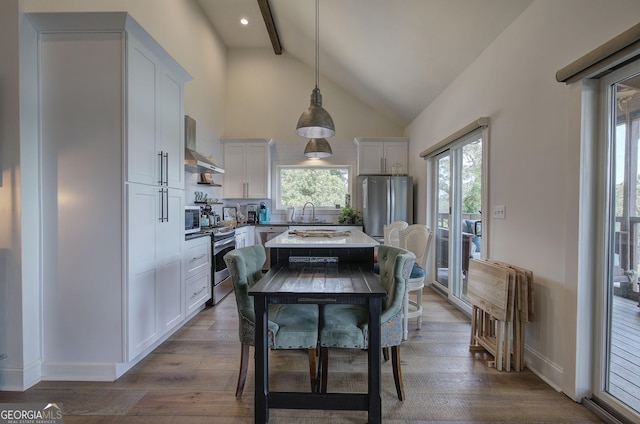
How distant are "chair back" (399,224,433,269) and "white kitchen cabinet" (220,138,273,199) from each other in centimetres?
290

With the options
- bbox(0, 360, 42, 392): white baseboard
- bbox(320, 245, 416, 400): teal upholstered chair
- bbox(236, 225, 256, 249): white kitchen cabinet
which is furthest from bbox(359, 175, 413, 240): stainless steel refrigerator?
bbox(0, 360, 42, 392): white baseboard

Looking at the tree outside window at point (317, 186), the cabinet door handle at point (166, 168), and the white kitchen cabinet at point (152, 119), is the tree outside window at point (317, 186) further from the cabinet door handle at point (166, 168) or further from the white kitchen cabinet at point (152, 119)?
the cabinet door handle at point (166, 168)

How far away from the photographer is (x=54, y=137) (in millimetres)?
1994

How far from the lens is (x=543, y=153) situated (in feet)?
6.61

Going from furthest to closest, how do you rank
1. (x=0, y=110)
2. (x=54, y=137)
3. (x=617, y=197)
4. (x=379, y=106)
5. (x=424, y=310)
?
(x=379, y=106)
(x=424, y=310)
(x=54, y=137)
(x=0, y=110)
(x=617, y=197)

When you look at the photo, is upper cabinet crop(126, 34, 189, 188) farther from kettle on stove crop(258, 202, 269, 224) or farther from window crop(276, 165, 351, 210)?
window crop(276, 165, 351, 210)

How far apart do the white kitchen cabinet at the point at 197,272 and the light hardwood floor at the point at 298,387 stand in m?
0.54

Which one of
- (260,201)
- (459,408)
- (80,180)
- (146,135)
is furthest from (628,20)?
(260,201)

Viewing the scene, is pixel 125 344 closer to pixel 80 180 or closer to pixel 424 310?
pixel 80 180

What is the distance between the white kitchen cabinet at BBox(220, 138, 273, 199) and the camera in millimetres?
5207

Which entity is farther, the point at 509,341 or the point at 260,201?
the point at 260,201

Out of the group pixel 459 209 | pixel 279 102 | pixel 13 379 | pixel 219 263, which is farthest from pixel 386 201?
pixel 13 379

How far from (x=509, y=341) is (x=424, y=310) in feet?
4.16

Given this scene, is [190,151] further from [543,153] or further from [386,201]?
[543,153]
